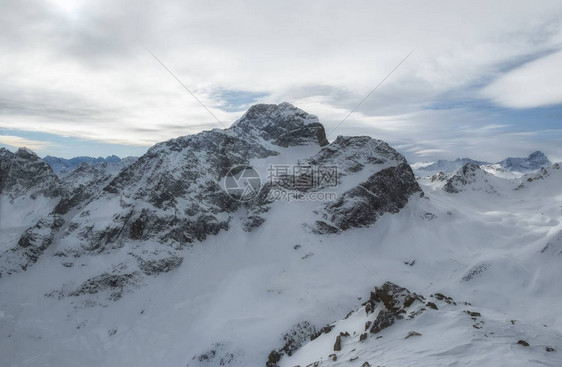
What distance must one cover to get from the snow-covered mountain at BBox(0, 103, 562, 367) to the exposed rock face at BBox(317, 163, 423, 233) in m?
0.42

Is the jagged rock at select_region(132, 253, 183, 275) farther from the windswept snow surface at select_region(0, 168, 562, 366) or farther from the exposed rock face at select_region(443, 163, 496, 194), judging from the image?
the exposed rock face at select_region(443, 163, 496, 194)

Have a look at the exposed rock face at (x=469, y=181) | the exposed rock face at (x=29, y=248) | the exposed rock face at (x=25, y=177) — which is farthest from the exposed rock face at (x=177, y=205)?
the exposed rock face at (x=25, y=177)

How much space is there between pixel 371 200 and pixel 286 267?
32.9 metres

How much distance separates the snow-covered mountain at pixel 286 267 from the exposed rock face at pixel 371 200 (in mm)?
425

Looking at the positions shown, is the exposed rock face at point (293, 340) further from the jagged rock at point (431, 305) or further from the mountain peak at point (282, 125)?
the mountain peak at point (282, 125)

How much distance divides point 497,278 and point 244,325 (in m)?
50.5

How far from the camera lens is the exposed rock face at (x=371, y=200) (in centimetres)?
8550

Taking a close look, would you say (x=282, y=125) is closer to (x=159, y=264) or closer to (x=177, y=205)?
(x=177, y=205)

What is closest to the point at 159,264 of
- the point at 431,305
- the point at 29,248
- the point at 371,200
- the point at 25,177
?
the point at 29,248

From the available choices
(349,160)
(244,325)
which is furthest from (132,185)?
(349,160)

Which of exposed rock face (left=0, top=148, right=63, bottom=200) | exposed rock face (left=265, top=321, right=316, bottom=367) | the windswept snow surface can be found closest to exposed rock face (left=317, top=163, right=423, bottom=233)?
the windswept snow surface

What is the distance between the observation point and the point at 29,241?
81.3m

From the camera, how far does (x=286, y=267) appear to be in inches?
2928

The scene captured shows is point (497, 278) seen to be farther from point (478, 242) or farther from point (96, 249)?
point (96, 249)
